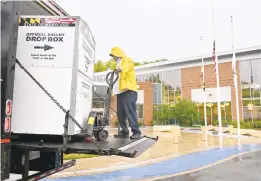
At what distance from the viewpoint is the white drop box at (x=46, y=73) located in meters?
3.54

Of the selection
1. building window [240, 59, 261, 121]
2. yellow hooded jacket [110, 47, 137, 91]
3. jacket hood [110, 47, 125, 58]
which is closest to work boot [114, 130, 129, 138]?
yellow hooded jacket [110, 47, 137, 91]

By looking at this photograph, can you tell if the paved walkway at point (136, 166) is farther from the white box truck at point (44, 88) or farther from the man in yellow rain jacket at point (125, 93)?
the white box truck at point (44, 88)

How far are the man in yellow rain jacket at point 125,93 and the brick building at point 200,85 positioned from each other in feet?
87.7

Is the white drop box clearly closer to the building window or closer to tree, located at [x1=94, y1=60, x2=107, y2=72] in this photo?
the building window

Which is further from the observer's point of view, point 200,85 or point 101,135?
point 200,85

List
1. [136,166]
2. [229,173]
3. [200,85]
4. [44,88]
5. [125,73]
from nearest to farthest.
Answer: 1. [44,88]
2. [125,73]
3. [229,173]
4. [136,166]
5. [200,85]

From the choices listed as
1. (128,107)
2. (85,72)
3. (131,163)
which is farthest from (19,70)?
(131,163)

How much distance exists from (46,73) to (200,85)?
36355mm

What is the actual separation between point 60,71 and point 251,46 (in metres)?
33.6

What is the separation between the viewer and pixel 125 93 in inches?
202

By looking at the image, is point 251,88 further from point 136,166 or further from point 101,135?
point 101,135

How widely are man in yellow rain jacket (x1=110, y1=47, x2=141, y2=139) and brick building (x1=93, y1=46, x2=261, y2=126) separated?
26744 millimetres

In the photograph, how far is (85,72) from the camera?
4.11 meters

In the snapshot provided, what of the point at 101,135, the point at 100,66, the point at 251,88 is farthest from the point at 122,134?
the point at 100,66
